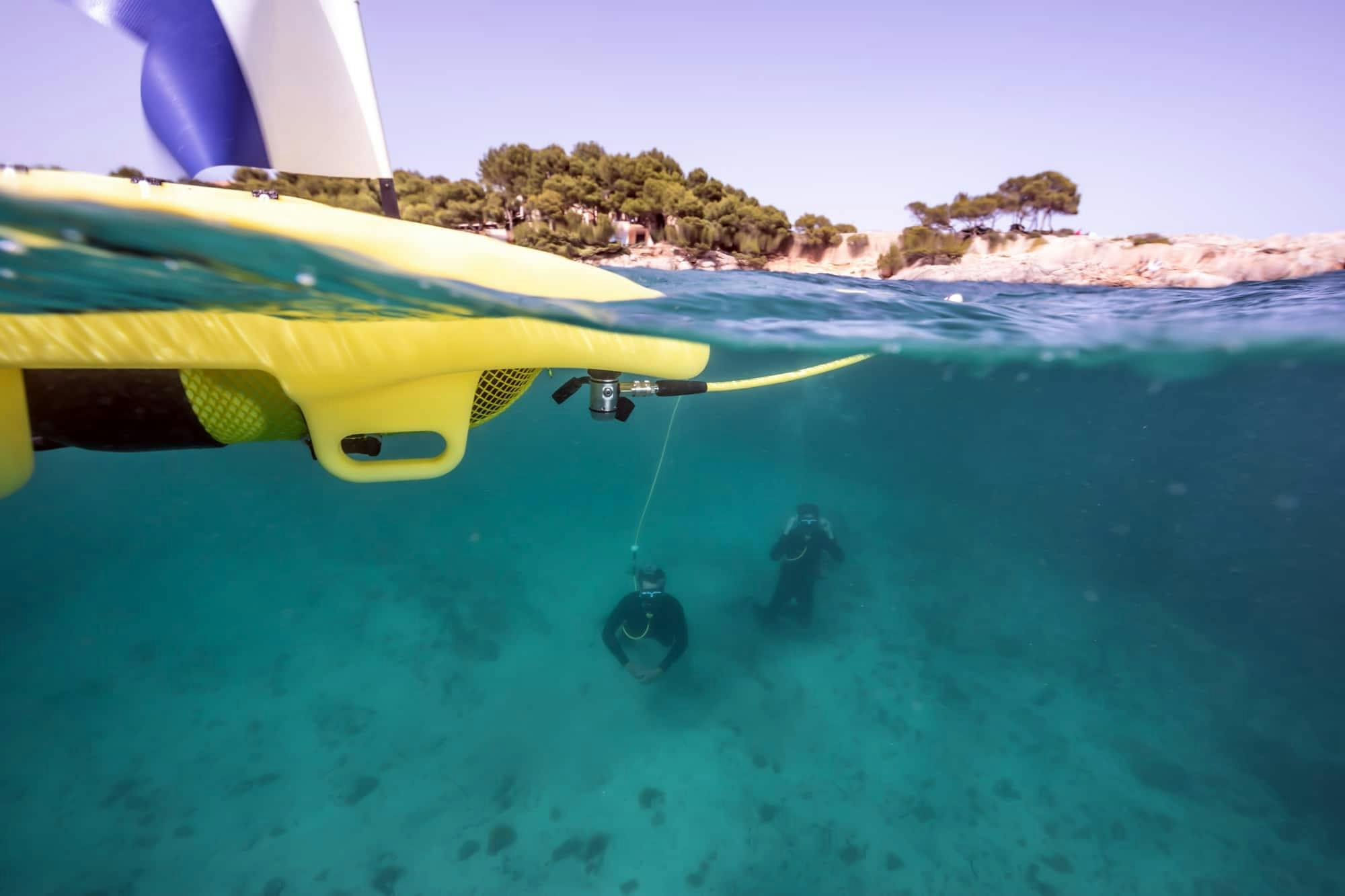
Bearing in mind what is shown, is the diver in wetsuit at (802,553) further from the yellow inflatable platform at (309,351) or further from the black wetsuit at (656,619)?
the yellow inflatable platform at (309,351)

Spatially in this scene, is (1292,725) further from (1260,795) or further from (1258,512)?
(1258,512)

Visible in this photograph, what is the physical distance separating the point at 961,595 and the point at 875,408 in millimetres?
13453

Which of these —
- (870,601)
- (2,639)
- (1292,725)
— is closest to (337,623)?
(2,639)

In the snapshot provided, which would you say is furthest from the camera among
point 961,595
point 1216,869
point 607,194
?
point 607,194

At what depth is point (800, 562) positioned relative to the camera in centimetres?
881

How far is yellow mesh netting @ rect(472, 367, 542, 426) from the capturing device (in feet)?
7.40

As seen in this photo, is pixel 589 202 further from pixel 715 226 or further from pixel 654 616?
pixel 654 616

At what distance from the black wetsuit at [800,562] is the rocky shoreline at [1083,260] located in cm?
1203

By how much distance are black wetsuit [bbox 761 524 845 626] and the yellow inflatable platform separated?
6914 mm

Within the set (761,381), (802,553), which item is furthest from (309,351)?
(802,553)

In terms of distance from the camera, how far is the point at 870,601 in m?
12.6

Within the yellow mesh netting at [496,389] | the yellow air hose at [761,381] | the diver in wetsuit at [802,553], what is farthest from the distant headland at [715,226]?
the yellow mesh netting at [496,389]

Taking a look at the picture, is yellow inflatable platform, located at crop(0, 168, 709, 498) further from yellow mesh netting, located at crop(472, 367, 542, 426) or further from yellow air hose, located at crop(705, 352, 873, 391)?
yellow air hose, located at crop(705, 352, 873, 391)

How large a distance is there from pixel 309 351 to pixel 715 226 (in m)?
25.8
